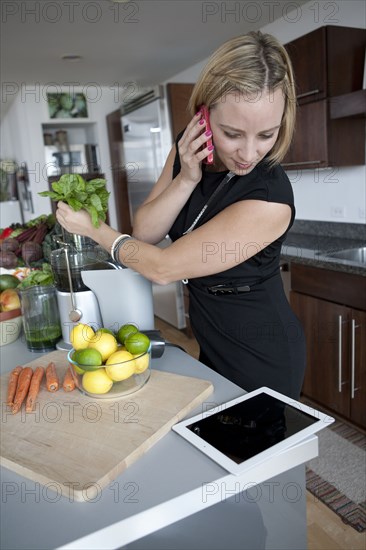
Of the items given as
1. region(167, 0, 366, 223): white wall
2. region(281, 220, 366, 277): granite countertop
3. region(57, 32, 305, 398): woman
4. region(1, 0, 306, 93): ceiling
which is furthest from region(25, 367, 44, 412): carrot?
region(1, 0, 306, 93): ceiling

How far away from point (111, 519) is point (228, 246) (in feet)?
1.90

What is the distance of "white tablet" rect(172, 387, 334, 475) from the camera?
2.34 feet

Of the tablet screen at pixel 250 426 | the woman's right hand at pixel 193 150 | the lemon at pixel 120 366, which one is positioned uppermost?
the woman's right hand at pixel 193 150

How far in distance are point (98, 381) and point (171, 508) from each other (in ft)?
1.02

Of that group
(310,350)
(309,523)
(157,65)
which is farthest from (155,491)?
(157,65)

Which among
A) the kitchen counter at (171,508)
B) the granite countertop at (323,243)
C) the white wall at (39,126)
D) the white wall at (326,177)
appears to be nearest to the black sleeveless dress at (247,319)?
the kitchen counter at (171,508)

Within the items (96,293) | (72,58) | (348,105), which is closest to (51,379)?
(96,293)

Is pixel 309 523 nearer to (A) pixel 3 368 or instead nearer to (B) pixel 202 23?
(A) pixel 3 368

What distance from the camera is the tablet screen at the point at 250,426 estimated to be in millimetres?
732

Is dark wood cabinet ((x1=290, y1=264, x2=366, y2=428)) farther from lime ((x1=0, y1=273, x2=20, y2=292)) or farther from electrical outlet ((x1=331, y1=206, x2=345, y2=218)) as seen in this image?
lime ((x1=0, y1=273, x2=20, y2=292))

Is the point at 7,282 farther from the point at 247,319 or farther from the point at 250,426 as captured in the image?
the point at 250,426

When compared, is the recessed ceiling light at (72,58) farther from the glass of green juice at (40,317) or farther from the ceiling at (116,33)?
the glass of green juice at (40,317)

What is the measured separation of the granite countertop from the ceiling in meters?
1.38

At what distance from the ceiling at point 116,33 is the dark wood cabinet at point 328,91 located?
0.59 m
